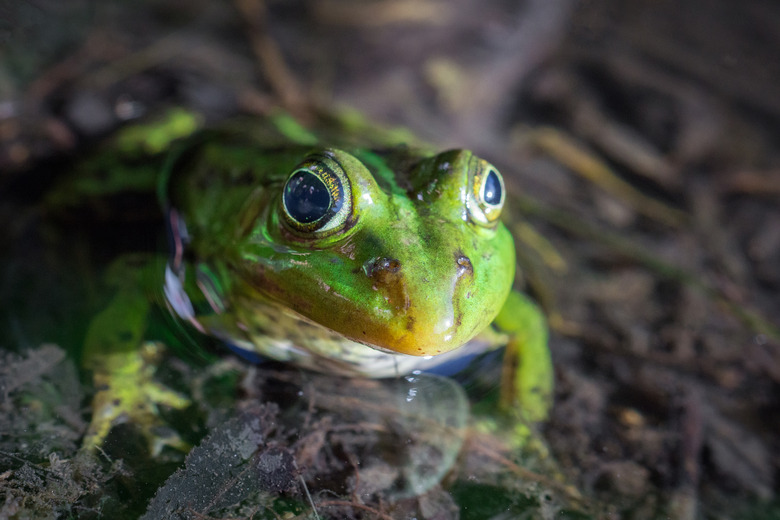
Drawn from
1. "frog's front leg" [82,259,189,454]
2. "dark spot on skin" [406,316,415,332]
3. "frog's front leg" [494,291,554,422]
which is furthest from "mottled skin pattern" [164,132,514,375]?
"frog's front leg" [494,291,554,422]

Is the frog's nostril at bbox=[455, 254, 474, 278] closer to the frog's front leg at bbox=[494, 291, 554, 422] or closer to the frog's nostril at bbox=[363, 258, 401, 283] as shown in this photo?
the frog's nostril at bbox=[363, 258, 401, 283]

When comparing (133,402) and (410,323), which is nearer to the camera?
(410,323)

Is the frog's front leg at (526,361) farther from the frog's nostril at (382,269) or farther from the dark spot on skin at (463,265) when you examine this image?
the frog's nostril at (382,269)

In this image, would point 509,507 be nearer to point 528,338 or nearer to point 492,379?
point 492,379

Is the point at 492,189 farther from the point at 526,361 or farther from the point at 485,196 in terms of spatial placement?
the point at 526,361

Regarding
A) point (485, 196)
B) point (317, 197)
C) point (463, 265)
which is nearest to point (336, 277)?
point (317, 197)

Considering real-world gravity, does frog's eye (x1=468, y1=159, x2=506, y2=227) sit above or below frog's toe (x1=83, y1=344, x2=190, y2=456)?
above

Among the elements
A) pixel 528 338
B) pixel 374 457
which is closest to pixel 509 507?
pixel 374 457
